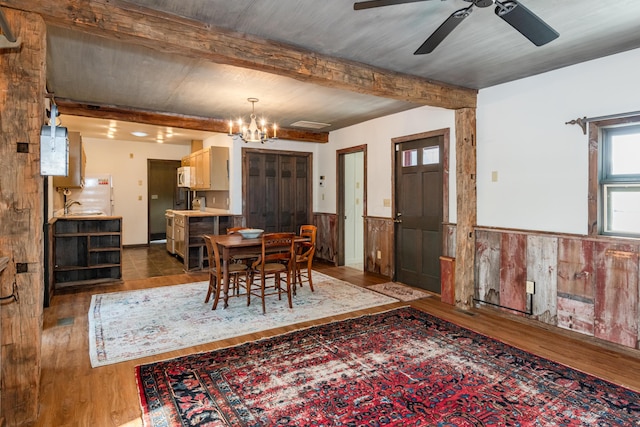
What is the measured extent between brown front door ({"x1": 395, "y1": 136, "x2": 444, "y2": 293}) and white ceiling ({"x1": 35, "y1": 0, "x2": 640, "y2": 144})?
0.83 m

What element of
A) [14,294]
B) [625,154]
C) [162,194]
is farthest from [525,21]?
[162,194]

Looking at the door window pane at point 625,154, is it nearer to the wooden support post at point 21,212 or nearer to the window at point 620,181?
the window at point 620,181

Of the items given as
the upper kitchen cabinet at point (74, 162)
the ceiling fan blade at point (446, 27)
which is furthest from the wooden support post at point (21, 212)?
the upper kitchen cabinet at point (74, 162)

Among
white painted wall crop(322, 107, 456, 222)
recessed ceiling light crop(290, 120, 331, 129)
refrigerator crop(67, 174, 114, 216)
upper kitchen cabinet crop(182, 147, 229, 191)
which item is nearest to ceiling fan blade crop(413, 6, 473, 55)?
white painted wall crop(322, 107, 456, 222)

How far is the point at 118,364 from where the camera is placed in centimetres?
274

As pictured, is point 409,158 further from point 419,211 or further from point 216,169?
point 216,169

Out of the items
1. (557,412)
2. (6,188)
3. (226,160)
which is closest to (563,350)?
(557,412)

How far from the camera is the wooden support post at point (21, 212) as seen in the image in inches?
79.3

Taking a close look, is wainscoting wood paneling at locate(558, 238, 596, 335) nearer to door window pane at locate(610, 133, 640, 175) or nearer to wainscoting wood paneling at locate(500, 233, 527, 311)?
wainscoting wood paneling at locate(500, 233, 527, 311)

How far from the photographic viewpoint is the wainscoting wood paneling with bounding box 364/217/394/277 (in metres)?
5.53

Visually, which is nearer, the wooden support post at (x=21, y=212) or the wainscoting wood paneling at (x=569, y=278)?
the wooden support post at (x=21, y=212)

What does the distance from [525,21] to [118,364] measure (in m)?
3.58

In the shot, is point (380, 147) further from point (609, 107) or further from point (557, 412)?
point (557, 412)

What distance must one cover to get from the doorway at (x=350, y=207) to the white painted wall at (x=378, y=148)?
168mm
